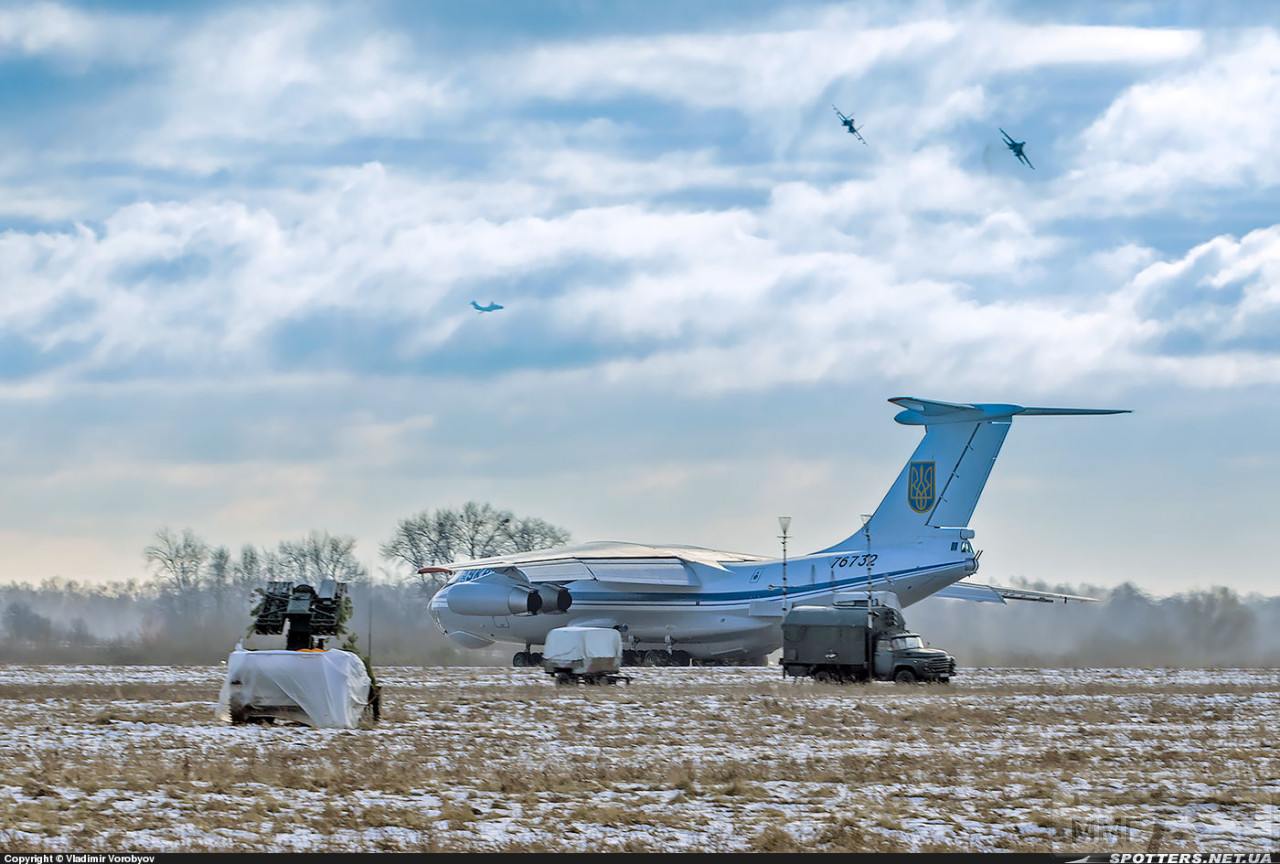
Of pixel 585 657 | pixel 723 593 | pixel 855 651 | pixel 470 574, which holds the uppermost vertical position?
pixel 470 574

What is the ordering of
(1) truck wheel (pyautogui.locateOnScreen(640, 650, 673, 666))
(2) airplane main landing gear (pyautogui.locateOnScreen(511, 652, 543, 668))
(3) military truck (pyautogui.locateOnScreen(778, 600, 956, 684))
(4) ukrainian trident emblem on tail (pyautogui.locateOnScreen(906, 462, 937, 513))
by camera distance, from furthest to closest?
(2) airplane main landing gear (pyautogui.locateOnScreen(511, 652, 543, 668)) → (1) truck wheel (pyautogui.locateOnScreen(640, 650, 673, 666)) → (4) ukrainian trident emblem on tail (pyautogui.locateOnScreen(906, 462, 937, 513)) → (3) military truck (pyautogui.locateOnScreen(778, 600, 956, 684))

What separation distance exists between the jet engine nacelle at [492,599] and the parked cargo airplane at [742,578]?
43 millimetres

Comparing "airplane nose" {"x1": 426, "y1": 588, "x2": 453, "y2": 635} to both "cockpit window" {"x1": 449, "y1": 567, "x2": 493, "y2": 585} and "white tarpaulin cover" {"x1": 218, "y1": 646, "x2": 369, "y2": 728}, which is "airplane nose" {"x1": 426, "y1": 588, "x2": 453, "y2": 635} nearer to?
"cockpit window" {"x1": 449, "y1": 567, "x2": 493, "y2": 585}

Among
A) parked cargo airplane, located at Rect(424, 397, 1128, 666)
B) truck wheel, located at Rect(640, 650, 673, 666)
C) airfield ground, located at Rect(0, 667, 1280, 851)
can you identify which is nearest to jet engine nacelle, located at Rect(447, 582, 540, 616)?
parked cargo airplane, located at Rect(424, 397, 1128, 666)

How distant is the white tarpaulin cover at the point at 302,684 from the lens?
73.5 feet

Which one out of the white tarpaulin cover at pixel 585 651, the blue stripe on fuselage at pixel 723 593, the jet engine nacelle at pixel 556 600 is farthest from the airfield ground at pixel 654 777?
the jet engine nacelle at pixel 556 600

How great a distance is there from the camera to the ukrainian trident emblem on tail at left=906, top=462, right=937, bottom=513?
5041 centimetres

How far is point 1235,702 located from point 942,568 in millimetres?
16098

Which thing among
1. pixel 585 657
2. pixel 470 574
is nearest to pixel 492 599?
pixel 470 574

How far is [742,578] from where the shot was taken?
168ft

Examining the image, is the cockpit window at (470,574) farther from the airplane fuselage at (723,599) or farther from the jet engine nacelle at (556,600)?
the jet engine nacelle at (556,600)

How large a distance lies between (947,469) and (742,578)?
739 centimetres

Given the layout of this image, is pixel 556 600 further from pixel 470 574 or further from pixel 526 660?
pixel 470 574

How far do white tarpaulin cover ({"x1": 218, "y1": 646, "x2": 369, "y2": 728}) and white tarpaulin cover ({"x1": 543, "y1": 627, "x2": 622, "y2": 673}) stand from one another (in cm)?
1613
